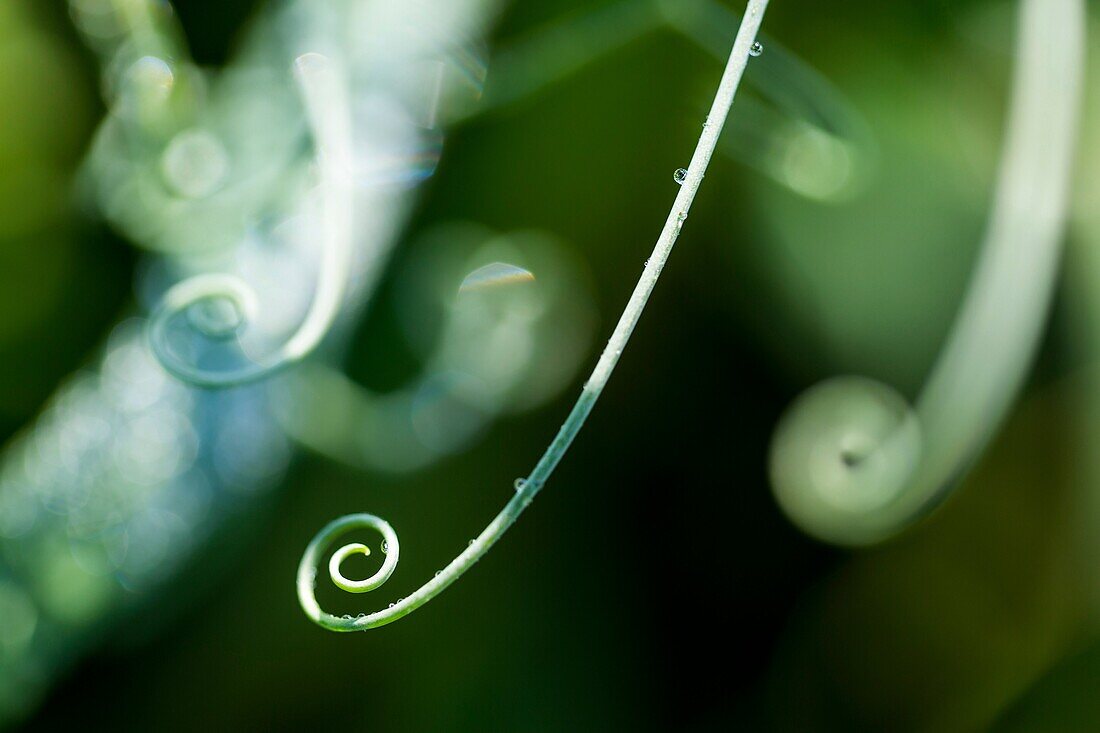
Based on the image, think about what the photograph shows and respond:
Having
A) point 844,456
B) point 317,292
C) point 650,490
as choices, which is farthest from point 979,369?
point 317,292

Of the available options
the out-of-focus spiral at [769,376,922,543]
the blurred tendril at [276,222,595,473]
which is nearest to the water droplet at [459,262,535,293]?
the blurred tendril at [276,222,595,473]

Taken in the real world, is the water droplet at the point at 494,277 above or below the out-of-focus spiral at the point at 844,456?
above

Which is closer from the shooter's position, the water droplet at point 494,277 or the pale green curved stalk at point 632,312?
the pale green curved stalk at point 632,312

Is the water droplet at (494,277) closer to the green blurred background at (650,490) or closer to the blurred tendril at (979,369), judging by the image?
the green blurred background at (650,490)

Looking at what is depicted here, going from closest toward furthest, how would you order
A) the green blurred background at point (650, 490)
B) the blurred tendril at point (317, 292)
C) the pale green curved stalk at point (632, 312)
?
1. the pale green curved stalk at point (632, 312)
2. the blurred tendril at point (317, 292)
3. the green blurred background at point (650, 490)

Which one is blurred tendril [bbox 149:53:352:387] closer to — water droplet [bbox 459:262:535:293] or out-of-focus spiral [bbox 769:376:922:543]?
water droplet [bbox 459:262:535:293]

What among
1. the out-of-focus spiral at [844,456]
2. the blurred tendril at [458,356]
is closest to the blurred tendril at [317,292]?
the blurred tendril at [458,356]

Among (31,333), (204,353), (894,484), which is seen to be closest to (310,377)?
(204,353)
